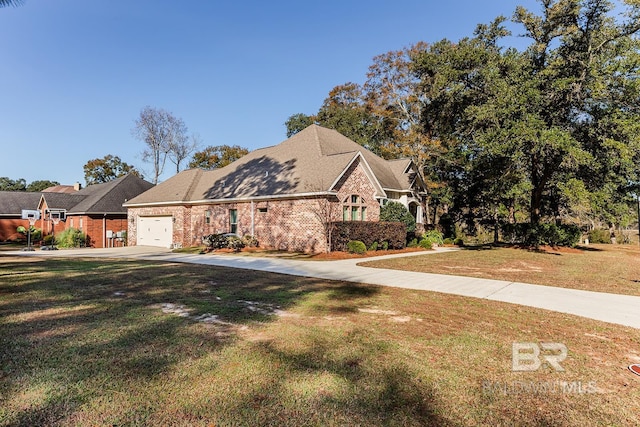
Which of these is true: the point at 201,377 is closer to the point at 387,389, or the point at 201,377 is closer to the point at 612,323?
the point at 387,389

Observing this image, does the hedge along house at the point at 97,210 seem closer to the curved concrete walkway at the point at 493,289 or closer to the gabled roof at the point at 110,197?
the gabled roof at the point at 110,197

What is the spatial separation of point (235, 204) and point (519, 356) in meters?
18.6

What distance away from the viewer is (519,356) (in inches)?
171

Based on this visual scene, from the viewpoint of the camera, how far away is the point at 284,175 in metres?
20.3

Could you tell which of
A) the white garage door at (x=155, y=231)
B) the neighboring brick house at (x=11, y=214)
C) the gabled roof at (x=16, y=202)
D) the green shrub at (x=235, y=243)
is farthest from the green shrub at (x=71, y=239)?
the green shrub at (x=235, y=243)

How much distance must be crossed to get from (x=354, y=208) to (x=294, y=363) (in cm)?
1538

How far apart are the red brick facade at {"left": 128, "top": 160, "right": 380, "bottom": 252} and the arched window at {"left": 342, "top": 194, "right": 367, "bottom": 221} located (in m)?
0.10

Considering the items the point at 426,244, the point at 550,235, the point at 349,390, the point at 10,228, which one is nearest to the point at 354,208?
the point at 426,244

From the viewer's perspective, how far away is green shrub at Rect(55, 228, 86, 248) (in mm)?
25047

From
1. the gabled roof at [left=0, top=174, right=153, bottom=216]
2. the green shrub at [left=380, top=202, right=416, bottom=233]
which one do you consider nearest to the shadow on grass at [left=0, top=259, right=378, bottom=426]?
the green shrub at [left=380, top=202, right=416, bottom=233]

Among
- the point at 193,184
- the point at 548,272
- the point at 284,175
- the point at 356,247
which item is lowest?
the point at 548,272

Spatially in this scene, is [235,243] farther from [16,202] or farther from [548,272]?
[16,202]

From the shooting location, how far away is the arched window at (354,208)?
1831cm

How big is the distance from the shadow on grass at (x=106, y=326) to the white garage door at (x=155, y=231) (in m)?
14.0
